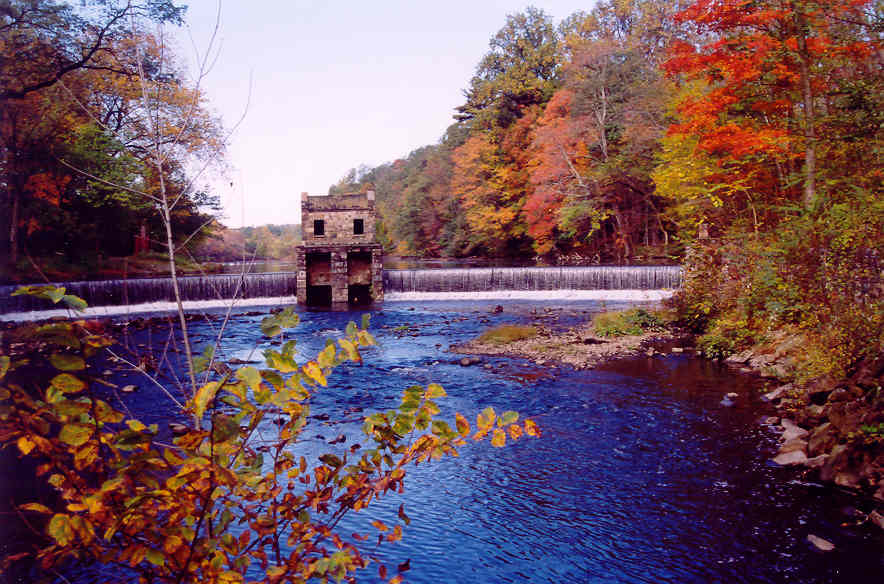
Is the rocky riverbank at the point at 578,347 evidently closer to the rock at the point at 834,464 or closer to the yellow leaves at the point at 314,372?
the rock at the point at 834,464

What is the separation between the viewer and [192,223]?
36.2 m

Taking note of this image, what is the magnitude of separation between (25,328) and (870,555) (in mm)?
21232

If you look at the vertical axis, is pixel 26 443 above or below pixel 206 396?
below

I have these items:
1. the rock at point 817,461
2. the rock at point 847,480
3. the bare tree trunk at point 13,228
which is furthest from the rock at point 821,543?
the bare tree trunk at point 13,228

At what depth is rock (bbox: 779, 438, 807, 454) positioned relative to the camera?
743 cm

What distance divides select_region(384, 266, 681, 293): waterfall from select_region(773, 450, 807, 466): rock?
727 inches

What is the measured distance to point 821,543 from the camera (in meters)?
5.39

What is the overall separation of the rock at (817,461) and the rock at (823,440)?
156 millimetres

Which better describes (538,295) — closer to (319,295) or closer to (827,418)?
(319,295)

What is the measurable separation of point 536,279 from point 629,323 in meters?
11.0

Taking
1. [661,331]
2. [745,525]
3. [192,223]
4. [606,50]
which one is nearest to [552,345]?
[661,331]


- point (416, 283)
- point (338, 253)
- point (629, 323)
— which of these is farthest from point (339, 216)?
point (629, 323)

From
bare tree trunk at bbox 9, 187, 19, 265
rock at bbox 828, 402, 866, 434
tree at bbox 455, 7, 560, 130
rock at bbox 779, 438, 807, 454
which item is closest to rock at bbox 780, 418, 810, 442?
rock at bbox 779, 438, 807, 454

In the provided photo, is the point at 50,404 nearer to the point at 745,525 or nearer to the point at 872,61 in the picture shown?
the point at 745,525
